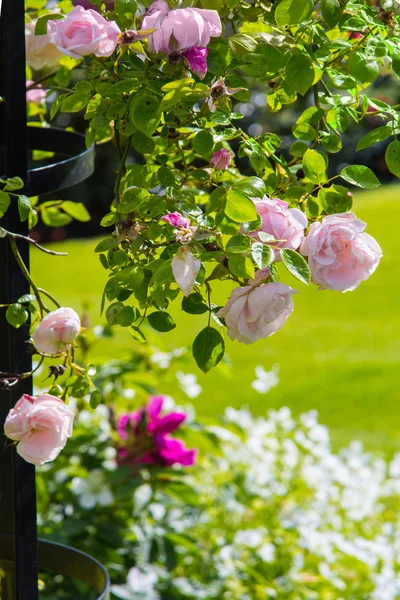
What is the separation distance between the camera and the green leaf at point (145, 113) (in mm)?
873

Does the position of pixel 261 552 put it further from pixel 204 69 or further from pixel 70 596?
pixel 204 69

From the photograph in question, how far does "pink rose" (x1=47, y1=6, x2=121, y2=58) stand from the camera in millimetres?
880

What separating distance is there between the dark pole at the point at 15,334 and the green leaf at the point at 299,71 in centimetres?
32

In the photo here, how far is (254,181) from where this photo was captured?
85cm

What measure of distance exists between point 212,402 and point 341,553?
1792 millimetres

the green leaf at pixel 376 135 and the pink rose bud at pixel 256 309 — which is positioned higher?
the green leaf at pixel 376 135

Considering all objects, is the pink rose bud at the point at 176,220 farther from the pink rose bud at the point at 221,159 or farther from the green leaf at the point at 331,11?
the green leaf at the point at 331,11

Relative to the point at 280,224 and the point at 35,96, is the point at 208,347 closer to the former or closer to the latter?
the point at 280,224

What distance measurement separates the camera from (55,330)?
3.01 feet

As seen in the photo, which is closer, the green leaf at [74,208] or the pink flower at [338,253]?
the pink flower at [338,253]

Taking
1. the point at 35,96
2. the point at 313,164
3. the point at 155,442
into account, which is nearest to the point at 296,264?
the point at 313,164

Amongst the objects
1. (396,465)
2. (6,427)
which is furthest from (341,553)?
(6,427)

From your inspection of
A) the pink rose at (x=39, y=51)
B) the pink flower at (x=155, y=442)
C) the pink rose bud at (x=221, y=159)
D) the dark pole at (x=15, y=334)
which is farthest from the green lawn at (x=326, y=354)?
the pink rose bud at (x=221, y=159)

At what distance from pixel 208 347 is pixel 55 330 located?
0.55ft
